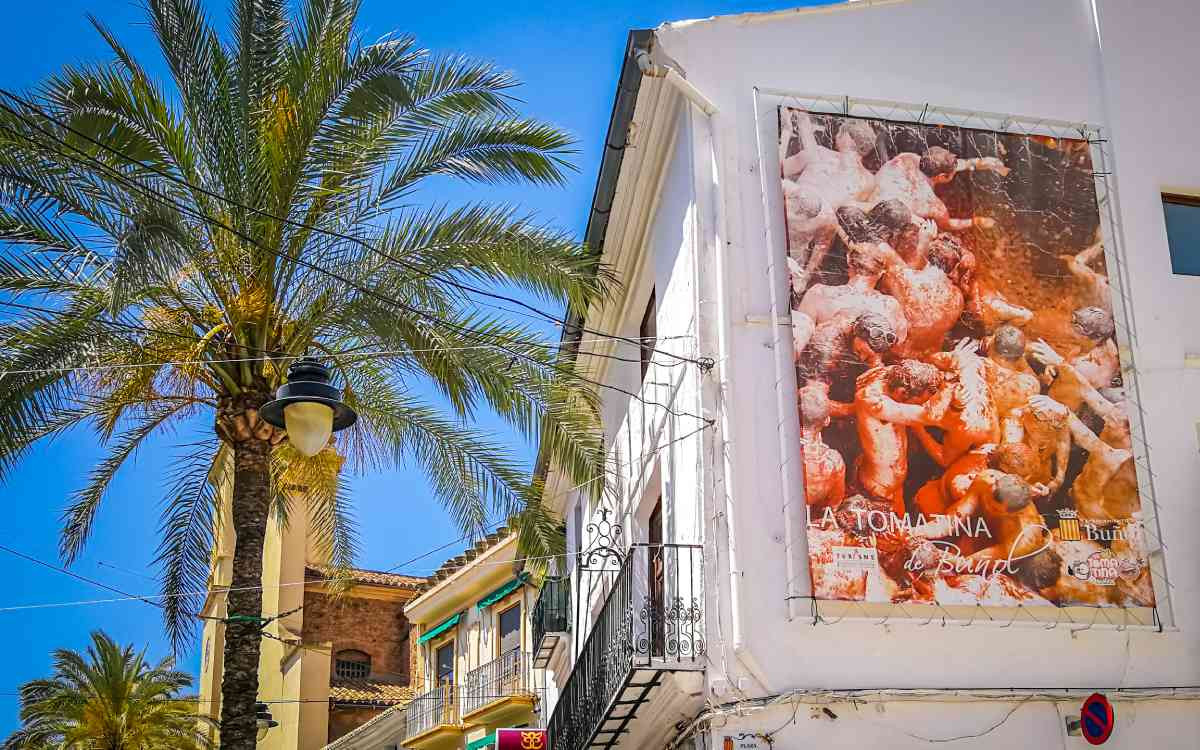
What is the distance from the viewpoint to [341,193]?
12.4 meters

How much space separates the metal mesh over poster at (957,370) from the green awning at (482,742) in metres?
14.8

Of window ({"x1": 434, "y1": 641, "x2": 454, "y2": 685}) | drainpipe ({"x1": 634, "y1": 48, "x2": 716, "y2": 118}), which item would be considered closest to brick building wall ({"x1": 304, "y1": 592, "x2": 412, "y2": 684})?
window ({"x1": 434, "y1": 641, "x2": 454, "y2": 685})

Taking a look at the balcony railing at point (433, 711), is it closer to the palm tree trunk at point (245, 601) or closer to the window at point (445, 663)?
the window at point (445, 663)

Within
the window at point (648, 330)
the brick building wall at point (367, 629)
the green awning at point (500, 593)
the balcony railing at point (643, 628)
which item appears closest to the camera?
the balcony railing at point (643, 628)

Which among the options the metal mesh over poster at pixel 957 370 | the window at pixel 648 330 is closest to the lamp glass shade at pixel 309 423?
the metal mesh over poster at pixel 957 370

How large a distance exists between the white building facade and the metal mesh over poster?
9cm

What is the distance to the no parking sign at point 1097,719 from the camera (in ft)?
35.3

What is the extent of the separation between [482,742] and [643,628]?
47.7 ft

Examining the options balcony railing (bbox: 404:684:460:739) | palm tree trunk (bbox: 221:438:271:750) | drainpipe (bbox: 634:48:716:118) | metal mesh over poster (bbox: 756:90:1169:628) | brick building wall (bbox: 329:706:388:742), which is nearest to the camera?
metal mesh over poster (bbox: 756:90:1169:628)

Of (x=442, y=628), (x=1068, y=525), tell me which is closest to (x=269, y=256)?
(x=1068, y=525)

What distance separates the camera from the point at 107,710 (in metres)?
26.7

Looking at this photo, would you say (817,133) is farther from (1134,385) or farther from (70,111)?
(70,111)

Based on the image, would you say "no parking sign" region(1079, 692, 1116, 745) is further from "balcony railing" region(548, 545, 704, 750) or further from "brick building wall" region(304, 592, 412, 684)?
"brick building wall" region(304, 592, 412, 684)

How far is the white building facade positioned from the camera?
10938mm
